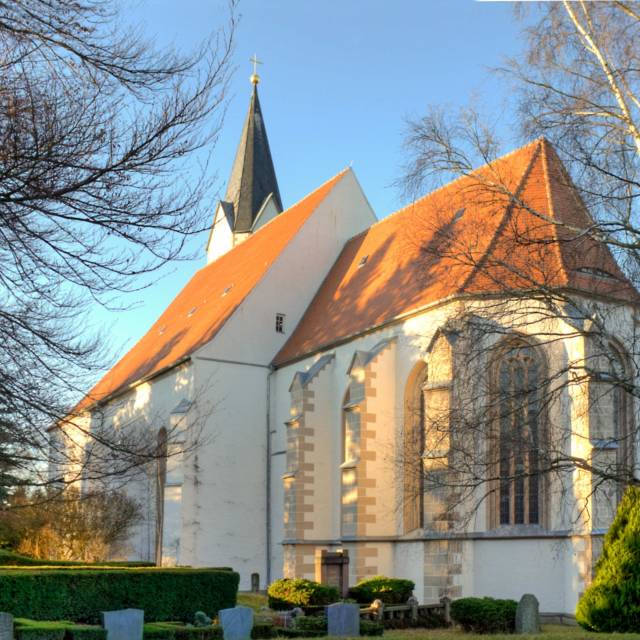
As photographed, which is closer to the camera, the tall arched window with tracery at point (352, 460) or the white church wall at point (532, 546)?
the white church wall at point (532, 546)

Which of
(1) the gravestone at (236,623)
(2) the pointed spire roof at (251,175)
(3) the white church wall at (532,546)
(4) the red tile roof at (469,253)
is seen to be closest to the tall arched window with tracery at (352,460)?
(3) the white church wall at (532,546)

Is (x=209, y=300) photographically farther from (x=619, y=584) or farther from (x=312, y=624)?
(x=619, y=584)

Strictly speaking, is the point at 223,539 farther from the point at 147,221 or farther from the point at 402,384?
the point at 147,221

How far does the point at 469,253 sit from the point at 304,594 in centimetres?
718

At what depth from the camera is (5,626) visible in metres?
10.4

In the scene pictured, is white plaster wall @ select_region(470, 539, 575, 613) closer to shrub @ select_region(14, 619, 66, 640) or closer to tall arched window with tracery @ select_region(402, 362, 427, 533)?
tall arched window with tracery @ select_region(402, 362, 427, 533)

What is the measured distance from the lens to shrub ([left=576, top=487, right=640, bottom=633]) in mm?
10719

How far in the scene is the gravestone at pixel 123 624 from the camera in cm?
1154

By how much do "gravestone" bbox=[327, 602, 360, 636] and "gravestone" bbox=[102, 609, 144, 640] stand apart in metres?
2.90

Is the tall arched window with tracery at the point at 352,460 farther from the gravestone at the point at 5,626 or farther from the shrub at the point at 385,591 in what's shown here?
the gravestone at the point at 5,626

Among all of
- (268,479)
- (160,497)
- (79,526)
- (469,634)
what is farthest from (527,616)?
(79,526)

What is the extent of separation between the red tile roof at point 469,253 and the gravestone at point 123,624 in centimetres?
626

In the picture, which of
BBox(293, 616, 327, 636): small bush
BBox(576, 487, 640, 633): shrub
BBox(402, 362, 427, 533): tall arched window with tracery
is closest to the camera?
BBox(576, 487, 640, 633): shrub

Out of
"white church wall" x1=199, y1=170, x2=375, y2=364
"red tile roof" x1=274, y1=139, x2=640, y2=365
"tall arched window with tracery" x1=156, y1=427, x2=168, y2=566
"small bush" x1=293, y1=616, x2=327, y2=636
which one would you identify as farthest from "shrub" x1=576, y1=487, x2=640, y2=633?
"tall arched window with tracery" x1=156, y1=427, x2=168, y2=566
